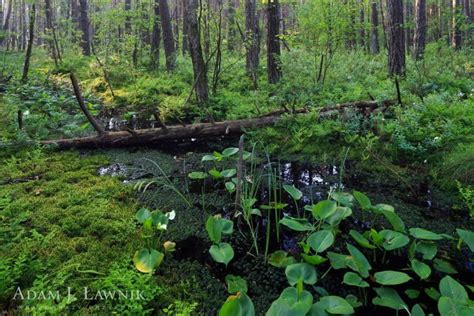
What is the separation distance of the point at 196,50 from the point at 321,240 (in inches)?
234

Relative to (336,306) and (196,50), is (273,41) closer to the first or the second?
(196,50)

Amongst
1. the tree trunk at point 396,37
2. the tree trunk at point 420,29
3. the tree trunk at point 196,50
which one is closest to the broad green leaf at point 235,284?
the tree trunk at point 196,50

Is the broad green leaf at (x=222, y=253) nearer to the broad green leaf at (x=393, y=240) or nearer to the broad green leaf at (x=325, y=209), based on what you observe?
the broad green leaf at (x=325, y=209)

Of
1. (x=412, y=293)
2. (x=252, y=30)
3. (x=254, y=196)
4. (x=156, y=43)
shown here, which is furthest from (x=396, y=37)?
(x=156, y=43)

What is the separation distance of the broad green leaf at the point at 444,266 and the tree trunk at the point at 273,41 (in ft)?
22.1

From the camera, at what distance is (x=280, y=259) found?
105 inches

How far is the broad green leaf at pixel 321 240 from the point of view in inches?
94.6

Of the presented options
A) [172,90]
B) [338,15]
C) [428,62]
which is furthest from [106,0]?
[428,62]

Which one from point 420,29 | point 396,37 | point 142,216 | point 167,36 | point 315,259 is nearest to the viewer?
point 315,259

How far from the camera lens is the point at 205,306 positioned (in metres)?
2.24

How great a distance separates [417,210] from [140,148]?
4070mm

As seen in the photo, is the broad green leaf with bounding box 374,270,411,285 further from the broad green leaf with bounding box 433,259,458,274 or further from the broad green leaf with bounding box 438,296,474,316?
the broad green leaf with bounding box 433,259,458,274

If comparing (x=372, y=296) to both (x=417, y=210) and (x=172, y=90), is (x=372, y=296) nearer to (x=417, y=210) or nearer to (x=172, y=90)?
(x=417, y=210)

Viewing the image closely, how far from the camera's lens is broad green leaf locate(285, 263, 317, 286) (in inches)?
88.2
